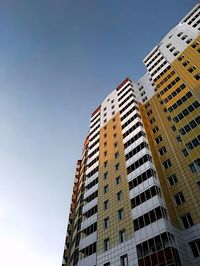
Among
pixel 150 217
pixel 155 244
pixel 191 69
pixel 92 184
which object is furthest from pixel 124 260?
pixel 191 69

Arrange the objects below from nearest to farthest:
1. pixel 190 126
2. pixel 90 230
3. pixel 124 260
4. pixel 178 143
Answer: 1. pixel 124 260
2. pixel 190 126
3. pixel 90 230
4. pixel 178 143

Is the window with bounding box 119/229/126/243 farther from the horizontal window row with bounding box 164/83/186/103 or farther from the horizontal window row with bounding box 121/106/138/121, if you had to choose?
the horizontal window row with bounding box 121/106/138/121

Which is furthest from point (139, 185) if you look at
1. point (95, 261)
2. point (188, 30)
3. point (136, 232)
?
point (188, 30)

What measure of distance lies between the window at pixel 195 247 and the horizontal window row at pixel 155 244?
265cm

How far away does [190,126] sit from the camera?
1471 inches

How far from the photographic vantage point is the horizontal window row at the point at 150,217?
29.4 m

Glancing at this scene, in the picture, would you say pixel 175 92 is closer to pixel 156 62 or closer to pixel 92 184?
pixel 156 62

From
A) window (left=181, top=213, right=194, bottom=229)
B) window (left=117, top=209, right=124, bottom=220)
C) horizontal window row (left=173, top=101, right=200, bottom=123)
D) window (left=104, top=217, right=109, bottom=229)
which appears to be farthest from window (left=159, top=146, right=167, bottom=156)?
window (left=104, top=217, right=109, bottom=229)

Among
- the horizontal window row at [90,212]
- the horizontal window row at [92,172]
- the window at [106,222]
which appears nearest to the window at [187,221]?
the window at [106,222]

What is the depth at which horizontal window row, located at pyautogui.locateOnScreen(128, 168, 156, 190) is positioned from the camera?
34956mm

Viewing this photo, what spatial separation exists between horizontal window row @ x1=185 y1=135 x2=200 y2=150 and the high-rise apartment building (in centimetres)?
15

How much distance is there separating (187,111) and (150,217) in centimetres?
1917

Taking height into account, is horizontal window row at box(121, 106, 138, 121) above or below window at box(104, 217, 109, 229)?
above

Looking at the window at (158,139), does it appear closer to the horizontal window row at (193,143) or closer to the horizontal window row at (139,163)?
the horizontal window row at (139,163)
